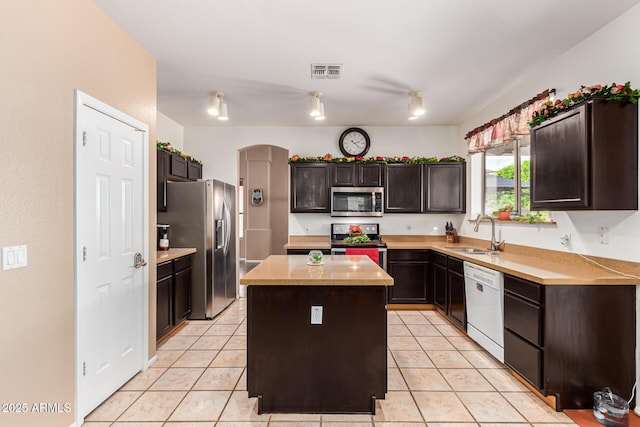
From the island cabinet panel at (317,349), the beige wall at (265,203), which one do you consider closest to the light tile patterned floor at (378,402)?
the island cabinet panel at (317,349)

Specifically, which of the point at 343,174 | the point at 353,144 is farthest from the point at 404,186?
the point at 353,144

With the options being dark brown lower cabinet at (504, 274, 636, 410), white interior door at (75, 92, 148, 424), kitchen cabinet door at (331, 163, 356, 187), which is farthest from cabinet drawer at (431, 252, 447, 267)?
Result: white interior door at (75, 92, 148, 424)

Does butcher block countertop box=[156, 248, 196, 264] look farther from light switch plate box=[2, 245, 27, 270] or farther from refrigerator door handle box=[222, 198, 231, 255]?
light switch plate box=[2, 245, 27, 270]

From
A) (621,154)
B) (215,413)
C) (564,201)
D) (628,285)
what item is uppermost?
(621,154)

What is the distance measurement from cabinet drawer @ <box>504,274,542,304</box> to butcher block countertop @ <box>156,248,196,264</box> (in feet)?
10.4

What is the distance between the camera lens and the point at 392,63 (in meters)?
3.11

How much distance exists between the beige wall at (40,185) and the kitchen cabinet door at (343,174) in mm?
3273

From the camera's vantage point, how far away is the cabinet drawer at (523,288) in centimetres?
235

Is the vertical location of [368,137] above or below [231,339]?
above

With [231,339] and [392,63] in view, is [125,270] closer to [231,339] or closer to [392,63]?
[231,339]

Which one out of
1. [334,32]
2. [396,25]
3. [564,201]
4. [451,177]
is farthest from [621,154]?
[451,177]

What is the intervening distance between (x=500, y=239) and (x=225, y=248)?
11.6 ft

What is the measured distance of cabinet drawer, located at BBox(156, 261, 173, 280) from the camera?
330 centimetres

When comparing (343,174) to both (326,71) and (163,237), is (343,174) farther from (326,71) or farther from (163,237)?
(163,237)
